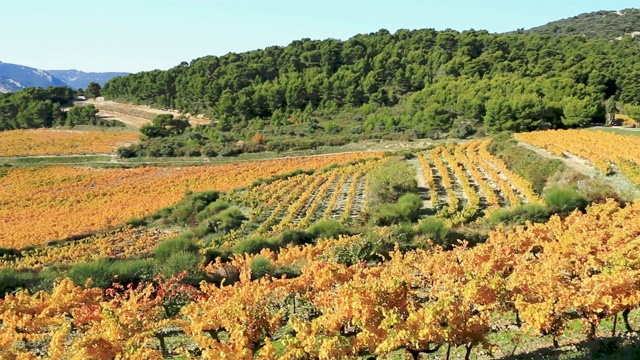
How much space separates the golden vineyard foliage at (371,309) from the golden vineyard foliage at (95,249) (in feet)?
44.0

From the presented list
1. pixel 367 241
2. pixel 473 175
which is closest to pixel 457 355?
pixel 367 241

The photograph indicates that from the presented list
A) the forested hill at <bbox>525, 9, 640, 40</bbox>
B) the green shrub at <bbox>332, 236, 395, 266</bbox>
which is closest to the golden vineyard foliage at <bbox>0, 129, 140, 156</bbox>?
the green shrub at <bbox>332, 236, 395, 266</bbox>

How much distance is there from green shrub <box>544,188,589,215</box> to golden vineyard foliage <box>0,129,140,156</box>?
69.8 metres

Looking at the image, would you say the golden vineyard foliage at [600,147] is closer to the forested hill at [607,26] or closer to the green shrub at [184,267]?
the green shrub at [184,267]

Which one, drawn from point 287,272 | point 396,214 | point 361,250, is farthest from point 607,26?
point 287,272

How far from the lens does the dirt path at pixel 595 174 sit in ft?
101

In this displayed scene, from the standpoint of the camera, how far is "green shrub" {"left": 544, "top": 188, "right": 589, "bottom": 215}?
29484 mm

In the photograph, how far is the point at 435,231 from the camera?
2644 centimetres

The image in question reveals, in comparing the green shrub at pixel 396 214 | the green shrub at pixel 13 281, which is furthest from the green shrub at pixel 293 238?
the green shrub at pixel 13 281

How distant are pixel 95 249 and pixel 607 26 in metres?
172

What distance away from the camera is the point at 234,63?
12900 centimetres

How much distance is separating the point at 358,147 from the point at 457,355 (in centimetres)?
5944

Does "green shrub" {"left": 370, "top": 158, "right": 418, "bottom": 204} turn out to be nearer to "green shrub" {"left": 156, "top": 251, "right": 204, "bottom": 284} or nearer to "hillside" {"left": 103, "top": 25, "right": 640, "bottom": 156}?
"green shrub" {"left": 156, "top": 251, "right": 204, "bottom": 284}

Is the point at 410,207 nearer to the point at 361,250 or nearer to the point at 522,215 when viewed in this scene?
the point at 522,215
